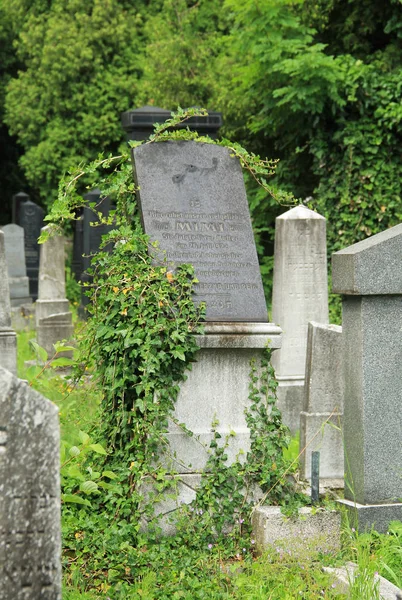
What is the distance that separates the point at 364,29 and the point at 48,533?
13325mm

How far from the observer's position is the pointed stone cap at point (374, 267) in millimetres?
5293

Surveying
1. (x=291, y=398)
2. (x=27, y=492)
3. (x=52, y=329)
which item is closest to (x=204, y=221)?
(x=27, y=492)

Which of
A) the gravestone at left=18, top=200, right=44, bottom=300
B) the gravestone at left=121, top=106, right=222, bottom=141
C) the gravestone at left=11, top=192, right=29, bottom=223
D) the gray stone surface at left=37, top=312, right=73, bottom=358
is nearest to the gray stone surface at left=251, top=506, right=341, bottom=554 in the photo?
the gravestone at left=121, top=106, right=222, bottom=141

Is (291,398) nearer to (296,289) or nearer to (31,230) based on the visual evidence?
(296,289)

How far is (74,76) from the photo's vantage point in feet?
93.4

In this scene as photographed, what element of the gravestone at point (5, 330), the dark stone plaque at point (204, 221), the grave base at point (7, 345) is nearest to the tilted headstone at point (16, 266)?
the gravestone at point (5, 330)

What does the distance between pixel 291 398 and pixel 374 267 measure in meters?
3.85

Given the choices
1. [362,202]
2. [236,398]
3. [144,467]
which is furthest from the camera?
[362,202]

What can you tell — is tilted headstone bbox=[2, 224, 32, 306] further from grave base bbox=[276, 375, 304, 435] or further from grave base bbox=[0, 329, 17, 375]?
grave base bbox=[0, 329, 17, 375]

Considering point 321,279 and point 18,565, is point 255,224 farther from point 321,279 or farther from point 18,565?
point 18,565

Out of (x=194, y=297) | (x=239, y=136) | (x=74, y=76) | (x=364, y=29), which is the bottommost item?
(x=194, y=297)

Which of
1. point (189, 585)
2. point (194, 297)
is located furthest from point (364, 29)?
point (189, 585)

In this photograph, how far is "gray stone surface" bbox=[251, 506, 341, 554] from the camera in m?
4.95

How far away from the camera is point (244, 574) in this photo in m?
4.71
